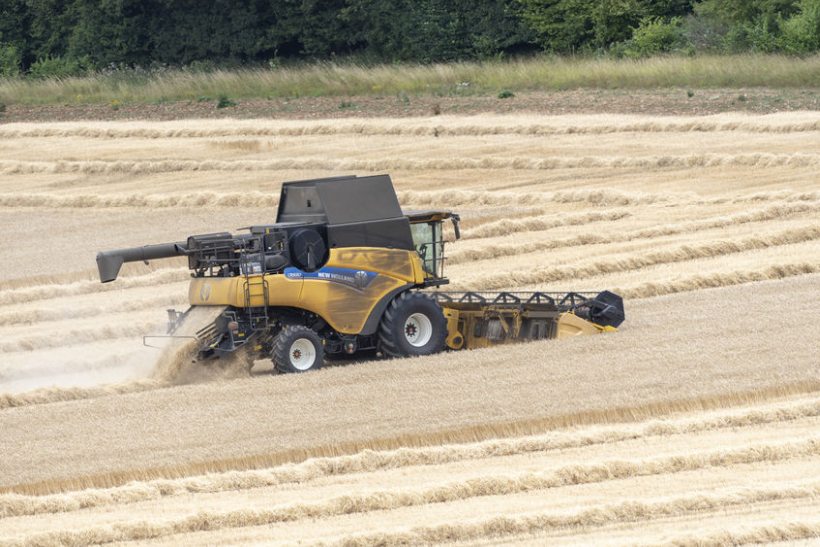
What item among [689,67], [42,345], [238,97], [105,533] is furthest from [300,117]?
[105,533]

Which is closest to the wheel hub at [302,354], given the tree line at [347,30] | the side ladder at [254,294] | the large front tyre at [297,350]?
the large front tyre at [297,350]

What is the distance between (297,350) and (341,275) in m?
1.14

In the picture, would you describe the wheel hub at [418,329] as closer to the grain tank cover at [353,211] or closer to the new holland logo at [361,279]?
the new holland logo at [361,279]

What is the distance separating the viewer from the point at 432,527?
40.8 ft

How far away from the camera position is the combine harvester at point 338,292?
19484 millimetres

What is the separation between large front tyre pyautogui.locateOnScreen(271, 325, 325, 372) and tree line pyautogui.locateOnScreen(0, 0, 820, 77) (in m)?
32.8

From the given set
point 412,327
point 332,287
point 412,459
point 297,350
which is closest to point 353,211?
point 332,287

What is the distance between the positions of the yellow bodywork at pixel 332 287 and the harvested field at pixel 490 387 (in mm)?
838

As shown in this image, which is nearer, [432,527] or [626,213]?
[432,527]

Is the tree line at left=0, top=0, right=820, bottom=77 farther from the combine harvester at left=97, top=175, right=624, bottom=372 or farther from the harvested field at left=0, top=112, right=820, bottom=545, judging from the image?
the combine harvester at left=97, top=175, right=624, bottom=372

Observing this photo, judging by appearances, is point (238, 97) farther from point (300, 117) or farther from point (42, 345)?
point (42, 345)

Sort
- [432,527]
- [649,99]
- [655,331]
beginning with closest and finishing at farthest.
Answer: [432,527] < [655,331] < [649,99]

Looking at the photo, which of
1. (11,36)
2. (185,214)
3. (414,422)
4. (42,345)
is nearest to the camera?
(414,422)

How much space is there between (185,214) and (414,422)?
18390 millimetres
